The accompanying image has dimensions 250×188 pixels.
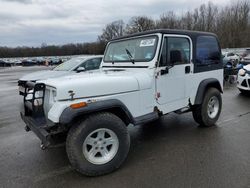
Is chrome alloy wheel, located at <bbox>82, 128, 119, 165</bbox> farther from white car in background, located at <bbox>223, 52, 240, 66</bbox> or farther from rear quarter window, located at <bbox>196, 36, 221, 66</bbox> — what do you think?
white car in background, located at <bbox>223, 52, 240, 66</bbox>

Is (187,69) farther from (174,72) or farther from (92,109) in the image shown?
(92,109)

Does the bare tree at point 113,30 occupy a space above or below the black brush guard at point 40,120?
above

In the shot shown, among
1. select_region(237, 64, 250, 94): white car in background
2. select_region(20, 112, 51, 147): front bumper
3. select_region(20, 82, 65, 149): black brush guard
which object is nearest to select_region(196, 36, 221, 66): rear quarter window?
select_region(20, 82, 65, 149): black brush guard

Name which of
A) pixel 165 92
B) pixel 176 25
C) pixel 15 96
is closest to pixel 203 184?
pixel 165 92

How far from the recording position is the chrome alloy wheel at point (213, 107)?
5.15 metres

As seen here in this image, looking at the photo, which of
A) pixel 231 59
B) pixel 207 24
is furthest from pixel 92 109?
pixel 207 24

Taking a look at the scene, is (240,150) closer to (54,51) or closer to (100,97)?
(100,97)

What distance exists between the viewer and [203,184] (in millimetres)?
2951

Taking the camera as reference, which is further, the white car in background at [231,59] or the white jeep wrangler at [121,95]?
the white car in background at [231,59]

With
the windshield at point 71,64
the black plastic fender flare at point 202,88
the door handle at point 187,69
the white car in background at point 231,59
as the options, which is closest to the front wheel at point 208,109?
the black plastic fender flare at point 202,88

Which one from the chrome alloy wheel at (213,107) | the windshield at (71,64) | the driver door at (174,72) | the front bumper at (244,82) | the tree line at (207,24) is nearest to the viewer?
the driver door at (174,72)

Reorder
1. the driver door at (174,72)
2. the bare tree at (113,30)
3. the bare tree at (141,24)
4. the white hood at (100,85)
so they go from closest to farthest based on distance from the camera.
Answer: the white hood at (100,85), the driver door at (174,72), the bare tree at (141,24), the bare tree at (113,30)

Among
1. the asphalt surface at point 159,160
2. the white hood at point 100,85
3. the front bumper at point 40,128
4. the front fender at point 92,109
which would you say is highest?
the white hood at point 100,85

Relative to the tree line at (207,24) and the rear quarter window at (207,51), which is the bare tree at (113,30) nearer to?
the tree line at (207,24)
